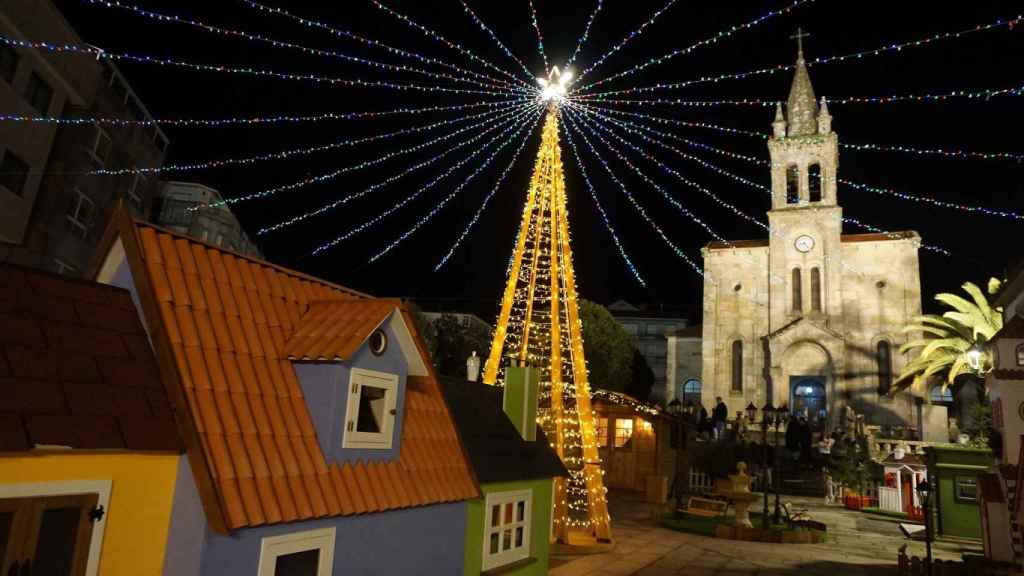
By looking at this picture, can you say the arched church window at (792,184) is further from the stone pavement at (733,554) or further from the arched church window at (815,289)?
the stone pavement at (733,554)

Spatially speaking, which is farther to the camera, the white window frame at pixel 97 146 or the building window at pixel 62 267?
the white window frame at pixel 97 146

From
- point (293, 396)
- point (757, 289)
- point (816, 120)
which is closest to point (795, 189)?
point (816, 120)

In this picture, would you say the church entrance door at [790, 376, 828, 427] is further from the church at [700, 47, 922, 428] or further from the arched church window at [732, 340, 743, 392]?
the arched church window at [732, 340, 743, 392]

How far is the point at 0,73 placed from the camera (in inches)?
760

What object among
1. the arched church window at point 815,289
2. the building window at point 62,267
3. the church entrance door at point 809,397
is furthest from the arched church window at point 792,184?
the building window at point 62,267

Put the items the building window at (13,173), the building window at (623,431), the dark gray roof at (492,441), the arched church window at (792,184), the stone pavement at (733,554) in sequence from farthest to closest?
the arched church window at (792,184)
the building window at (623,431)
the building window at (13,173)
the stone pavement at (733,554)
the dark gray roof at (492,441)

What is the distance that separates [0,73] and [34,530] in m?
21.2

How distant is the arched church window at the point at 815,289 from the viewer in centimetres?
4206

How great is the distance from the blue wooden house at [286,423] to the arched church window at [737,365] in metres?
38.5

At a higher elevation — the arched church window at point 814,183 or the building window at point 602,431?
the arched church window at point 814,183

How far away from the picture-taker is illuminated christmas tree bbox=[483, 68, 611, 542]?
13922 mm

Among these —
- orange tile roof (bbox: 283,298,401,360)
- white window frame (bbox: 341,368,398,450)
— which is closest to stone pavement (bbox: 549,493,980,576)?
white window frame (bbox: 341,368,398,450)

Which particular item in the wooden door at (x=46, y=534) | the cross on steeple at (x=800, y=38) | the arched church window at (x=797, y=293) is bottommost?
the wooden door at (x=46, y=534)

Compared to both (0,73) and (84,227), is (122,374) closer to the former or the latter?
(0,73)
